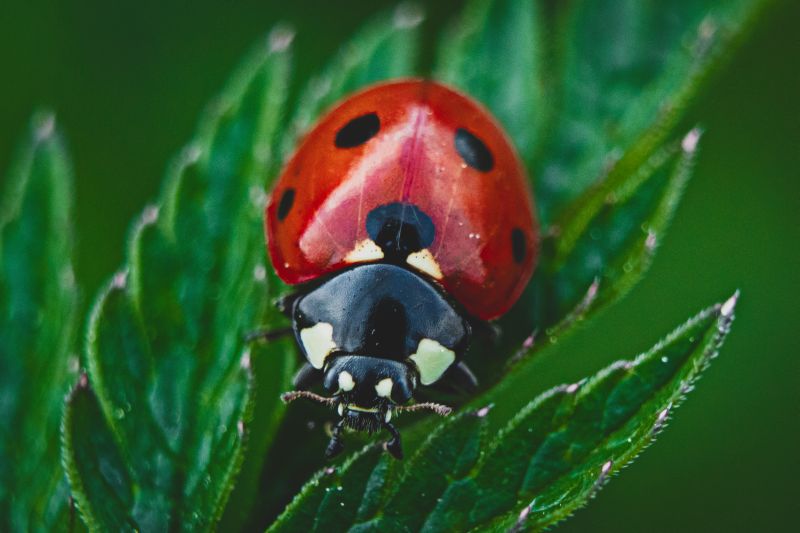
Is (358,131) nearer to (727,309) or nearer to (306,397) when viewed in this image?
(306,397)

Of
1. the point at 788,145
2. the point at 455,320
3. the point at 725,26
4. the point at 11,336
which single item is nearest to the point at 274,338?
the point at 455,320

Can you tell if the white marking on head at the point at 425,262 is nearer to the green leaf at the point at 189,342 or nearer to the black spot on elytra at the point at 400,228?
the black spot on elytra at the point at 400,228

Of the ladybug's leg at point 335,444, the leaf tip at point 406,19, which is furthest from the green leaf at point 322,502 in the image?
the leaf tip at point 406,19

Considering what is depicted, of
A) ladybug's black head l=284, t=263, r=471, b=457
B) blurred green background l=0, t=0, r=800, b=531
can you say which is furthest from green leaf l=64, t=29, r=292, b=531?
blurred green background l=0, t=0, r=800, b=531

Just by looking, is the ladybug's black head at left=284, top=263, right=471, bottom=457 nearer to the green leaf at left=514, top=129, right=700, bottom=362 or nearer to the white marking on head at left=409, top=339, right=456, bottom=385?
the white marking on head at left=409, top=339, right=456, bottom=385

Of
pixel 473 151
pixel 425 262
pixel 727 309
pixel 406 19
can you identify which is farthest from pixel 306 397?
pixel 406 19

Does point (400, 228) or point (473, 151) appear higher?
point (473, 151)
